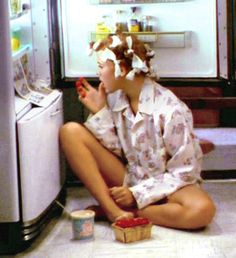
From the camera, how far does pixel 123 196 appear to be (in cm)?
293

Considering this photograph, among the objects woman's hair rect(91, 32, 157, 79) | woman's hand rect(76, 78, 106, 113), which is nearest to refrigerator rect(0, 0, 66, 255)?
woman's hand rect(76, 78, 106, 113)

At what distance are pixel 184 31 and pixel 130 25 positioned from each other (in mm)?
297

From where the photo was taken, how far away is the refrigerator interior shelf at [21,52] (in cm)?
286

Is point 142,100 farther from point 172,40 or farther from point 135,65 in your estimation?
point 172,40

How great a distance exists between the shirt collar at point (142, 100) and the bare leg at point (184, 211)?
39 cm

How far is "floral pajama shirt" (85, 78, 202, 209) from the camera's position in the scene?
2.90 m

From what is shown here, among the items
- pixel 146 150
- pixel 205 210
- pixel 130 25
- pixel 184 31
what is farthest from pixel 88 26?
pixel 205 210

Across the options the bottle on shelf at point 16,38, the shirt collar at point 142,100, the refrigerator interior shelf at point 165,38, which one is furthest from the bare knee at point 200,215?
the refrigerator interior shelf at point 165,38

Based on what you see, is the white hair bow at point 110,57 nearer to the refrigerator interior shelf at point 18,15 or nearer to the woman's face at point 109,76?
the woman's face at point 109,76

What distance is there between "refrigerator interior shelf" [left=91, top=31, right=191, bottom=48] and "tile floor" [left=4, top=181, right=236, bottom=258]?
1.08 m

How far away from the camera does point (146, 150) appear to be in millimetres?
2971

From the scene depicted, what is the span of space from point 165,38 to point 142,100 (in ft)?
2.69

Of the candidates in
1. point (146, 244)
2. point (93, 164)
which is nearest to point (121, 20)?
point (93, 164)

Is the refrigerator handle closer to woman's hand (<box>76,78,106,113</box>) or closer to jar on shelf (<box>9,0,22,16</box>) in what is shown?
woman's hand (<box>76,78,106,113</box>)
